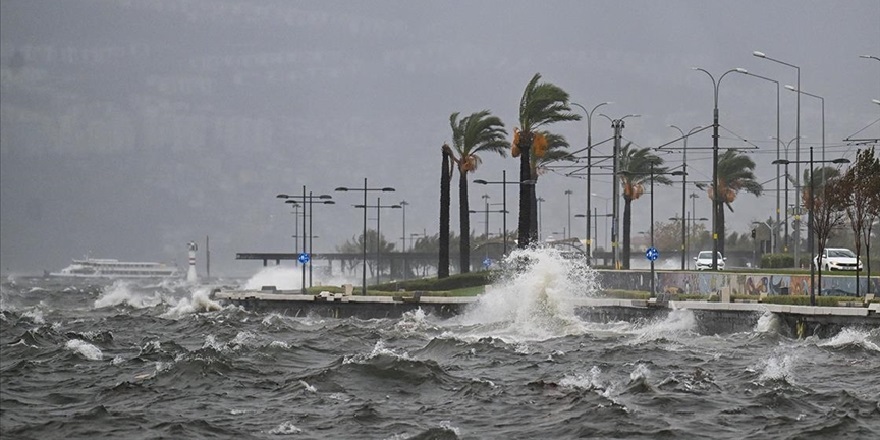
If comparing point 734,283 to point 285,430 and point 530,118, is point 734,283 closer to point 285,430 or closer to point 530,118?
point 530,118

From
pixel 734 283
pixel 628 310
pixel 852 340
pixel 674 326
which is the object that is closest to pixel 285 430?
pixel 852 340

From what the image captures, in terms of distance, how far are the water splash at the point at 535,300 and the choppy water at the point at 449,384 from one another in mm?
1245

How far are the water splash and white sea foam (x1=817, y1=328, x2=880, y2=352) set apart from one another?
10120 mm

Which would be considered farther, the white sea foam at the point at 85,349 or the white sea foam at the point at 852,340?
the white sea foam at the point at 852,340

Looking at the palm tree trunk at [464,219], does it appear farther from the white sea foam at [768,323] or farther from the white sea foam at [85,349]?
the white sea foam at [85,349]

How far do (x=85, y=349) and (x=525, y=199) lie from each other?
1556 inches

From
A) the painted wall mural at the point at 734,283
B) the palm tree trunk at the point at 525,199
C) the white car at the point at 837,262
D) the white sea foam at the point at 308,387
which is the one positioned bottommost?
the white sea foam at the point at 308,387

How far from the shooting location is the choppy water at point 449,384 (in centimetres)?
2412

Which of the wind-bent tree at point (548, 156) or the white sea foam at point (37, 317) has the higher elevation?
the wind-bent tree at point (548, 156)

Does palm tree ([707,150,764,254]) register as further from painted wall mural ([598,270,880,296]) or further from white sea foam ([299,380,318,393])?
white sea foam ([299,380,318,393])

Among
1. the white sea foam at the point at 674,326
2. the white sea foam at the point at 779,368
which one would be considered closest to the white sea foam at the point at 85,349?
the white sea foam at the point at 779,368

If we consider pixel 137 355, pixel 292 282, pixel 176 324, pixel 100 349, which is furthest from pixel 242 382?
pixel 292 282

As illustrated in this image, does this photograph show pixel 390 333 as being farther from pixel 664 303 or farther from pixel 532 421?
pixel 532 421

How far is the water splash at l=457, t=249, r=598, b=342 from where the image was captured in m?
54.2
